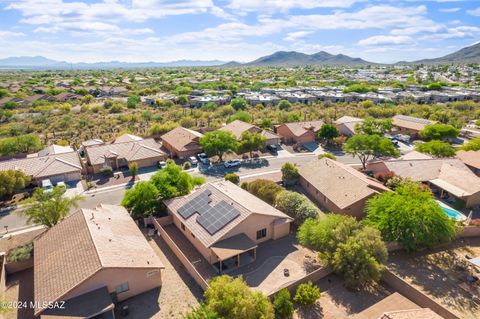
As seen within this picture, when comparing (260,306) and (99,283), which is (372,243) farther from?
(99,283)

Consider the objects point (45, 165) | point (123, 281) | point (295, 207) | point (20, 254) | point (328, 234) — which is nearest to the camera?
point (123, 281)

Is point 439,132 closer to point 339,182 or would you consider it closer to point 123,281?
point 339,182

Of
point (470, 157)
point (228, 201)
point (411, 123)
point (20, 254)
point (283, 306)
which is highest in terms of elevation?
point (411, 123)

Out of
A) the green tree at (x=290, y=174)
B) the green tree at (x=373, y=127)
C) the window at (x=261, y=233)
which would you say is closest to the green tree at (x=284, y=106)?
the green tree at (x=373, y=127)

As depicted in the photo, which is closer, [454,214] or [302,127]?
[454,214]

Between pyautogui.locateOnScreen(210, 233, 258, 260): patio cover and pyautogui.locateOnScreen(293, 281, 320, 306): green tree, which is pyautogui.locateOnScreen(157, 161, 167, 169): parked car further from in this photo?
pyautogui.locateOnScreen(293, 281, 320, 306): green tree

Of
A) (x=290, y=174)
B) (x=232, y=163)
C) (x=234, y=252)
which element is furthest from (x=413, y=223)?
(x=232, y=163)

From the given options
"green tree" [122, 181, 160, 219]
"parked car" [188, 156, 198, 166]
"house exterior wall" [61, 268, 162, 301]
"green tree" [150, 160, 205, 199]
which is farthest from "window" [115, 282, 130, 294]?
"parked car" [188, 156, 198, 166]
